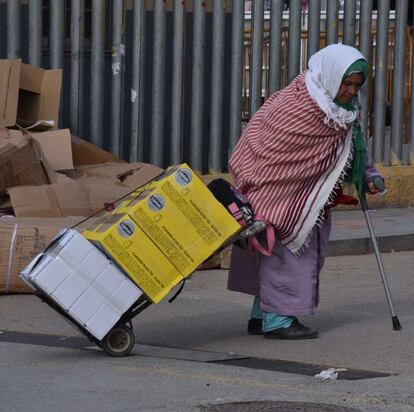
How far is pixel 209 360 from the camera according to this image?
22.9 feet

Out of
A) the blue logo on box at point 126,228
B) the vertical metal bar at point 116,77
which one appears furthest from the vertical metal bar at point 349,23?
the blue logo on box at point 126,228

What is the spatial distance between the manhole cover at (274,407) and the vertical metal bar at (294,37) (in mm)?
6630

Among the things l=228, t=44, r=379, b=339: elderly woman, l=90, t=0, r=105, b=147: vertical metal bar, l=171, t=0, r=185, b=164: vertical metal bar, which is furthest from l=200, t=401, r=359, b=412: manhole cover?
l=171, t=0, r=185, b=164: vertical metal bar

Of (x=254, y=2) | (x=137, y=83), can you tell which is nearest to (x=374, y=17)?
(x=254, y=2)

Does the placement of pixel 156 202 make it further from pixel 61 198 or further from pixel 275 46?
pixel 275 46

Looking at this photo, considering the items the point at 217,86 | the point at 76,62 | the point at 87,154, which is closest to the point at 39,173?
the point at 87,154

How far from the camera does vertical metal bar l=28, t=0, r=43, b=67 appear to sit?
11.1 metres

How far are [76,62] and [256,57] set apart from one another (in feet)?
5.61

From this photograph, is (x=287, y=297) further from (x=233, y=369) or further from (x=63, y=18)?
(x=63, y=18)

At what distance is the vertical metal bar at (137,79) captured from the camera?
37.9 feet

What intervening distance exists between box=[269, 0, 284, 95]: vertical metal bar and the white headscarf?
5005 millimetres

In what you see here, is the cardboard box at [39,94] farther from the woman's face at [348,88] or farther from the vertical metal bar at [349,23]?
the woman's face at [348,88]

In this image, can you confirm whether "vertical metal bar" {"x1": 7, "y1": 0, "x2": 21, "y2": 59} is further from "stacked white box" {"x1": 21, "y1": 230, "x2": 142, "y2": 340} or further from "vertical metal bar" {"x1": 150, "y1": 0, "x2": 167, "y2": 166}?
"stacked white box" {"x1": 21, "y1": 230, "x2": 142, "y2": 340}

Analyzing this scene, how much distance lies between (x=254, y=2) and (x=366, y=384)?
6253 mm
